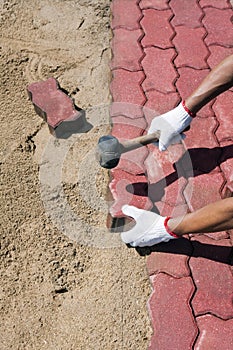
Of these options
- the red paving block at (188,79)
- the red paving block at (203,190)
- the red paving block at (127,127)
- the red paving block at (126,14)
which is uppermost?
the red paving block at (126,14)

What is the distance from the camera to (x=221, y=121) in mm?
3420

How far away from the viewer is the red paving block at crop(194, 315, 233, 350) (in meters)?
2.63

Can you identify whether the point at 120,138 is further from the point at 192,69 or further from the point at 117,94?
the point at 192,69

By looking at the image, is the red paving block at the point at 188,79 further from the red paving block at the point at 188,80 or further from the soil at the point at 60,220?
the soil at the point at 60,220

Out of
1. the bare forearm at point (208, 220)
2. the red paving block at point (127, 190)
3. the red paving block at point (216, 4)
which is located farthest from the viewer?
the red paving block at point (216, 4)

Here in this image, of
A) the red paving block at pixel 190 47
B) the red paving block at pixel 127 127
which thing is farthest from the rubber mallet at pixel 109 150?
the red paving block at pixel 190 47

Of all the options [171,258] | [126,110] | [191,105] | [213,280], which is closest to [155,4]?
[126,110]

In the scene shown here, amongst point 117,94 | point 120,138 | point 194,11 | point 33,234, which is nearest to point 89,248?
point 33,234

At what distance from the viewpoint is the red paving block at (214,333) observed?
2.63m

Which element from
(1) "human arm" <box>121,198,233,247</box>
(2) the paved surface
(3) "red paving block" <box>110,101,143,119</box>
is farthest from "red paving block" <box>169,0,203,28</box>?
(1) "human arm" <box>121,198,233,247</box>

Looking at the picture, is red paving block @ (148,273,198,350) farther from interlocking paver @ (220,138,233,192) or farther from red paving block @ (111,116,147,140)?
red paving block @ (111,116,147,140)

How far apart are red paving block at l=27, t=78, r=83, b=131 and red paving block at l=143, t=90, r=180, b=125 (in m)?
0.44

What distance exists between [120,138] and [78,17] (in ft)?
3.99

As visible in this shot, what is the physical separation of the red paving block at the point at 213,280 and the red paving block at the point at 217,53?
138 centimetres
